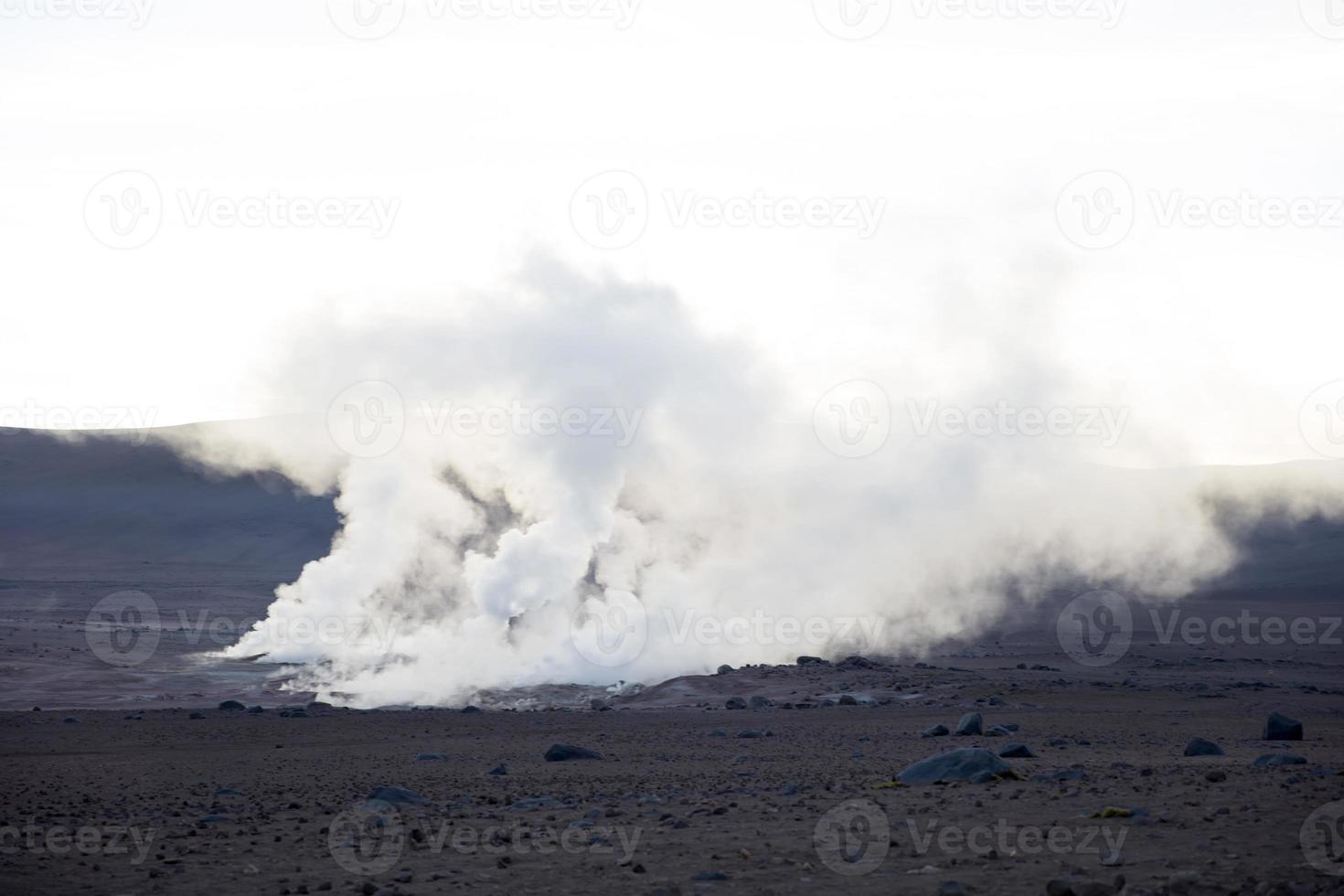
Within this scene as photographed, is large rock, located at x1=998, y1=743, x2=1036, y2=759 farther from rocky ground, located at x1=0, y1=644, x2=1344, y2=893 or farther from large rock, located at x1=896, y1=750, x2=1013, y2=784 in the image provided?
large rock, located at x1=896, y1=750, x2=1013, y2=784

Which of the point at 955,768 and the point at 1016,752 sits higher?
the point at 955,768

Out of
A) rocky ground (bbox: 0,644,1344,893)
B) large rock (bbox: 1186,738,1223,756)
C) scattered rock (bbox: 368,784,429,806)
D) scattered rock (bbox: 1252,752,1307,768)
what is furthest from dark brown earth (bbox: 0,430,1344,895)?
scattered rock (bbox: 1252,752,1307,768)

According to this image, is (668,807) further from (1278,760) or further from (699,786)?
(1278,760)

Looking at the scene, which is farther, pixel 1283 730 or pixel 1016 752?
pixel 1283 730

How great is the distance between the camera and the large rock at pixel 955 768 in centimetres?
1611

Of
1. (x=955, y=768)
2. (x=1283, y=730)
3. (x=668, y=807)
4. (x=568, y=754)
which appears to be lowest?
(x=1283, y=730)

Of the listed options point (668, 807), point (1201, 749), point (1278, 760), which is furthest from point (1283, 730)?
point (668, 807)

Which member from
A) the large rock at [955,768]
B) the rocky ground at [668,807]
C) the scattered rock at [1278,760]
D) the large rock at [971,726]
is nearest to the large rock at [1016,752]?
the rocky ground at [668,807]

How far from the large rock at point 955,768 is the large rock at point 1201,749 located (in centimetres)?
551

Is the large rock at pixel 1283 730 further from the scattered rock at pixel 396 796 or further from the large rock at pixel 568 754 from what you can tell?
the scattered rock at pixel 396 796

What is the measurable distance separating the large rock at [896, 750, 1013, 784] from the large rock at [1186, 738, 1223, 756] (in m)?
5.51

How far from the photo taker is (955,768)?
1638 centimetres

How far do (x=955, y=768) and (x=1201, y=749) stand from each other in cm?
626

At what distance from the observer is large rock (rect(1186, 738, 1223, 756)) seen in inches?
800
